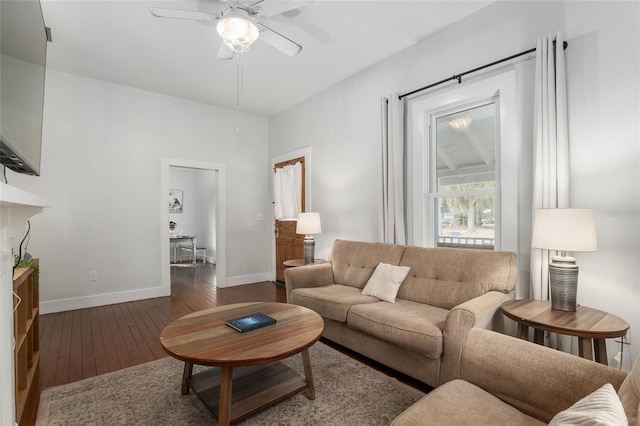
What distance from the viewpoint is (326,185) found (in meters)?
4.50

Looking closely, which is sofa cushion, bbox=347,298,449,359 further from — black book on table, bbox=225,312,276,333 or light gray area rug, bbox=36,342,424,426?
black book on table, bbox=225,312,276,333

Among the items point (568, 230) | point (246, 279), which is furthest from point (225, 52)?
point (246, 279)

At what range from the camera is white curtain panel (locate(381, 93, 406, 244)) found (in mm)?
3314

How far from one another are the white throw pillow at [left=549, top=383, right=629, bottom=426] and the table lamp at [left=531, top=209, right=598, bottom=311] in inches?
49.5

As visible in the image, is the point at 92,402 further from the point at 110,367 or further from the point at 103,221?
the point at 103,221

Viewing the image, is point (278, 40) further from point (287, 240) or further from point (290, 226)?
point (287, 240)

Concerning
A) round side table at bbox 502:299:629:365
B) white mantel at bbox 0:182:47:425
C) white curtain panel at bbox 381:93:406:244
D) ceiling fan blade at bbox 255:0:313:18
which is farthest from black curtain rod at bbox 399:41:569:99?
white mantel at bbox 0:182:47:425

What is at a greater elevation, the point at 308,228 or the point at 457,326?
the point at 308,228

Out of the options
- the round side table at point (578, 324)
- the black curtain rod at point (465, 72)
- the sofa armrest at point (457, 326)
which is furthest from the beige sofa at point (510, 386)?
the black curtain rod at point (465, 72)

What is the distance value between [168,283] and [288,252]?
1893mm

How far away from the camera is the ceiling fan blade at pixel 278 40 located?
2.42 m

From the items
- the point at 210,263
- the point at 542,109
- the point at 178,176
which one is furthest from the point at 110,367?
the point at 178,176

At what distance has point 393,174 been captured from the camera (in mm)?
3355

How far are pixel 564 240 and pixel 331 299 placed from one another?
5.62 feet
